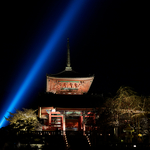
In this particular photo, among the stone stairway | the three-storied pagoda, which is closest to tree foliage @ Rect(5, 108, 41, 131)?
the stone stairway

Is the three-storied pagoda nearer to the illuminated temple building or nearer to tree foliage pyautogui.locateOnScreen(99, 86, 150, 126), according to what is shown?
the illuminated temple building

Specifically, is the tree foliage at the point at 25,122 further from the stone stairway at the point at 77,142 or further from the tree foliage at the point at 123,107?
the tree foliage at the point at 123,107

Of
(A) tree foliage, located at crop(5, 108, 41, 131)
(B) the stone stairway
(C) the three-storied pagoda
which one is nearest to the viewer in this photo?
(B) the stone stairway

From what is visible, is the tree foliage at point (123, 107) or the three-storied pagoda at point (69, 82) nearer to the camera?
the tree foliage at point (123, 107)

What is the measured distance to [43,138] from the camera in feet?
48.8

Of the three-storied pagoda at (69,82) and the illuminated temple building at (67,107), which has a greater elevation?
the three-storied pagoda at (69,82)

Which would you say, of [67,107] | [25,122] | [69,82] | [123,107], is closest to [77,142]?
[25,122]

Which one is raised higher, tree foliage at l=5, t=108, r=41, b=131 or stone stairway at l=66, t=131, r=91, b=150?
tree foliage at l=5, t=108, r=41, b=131

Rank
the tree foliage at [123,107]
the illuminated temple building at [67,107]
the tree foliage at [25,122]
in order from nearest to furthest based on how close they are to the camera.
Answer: the tree foliage at [25,122] < the tree foliage at [123,107] < the illuminated temple building at [67,107]

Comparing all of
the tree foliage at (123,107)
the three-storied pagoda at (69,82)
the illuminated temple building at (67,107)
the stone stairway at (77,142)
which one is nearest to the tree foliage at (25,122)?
the illuminated temple building at (67,107)

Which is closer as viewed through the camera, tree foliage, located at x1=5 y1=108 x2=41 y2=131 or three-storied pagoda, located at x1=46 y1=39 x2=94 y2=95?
tree foliage, located at x1=5 y1=108 x2=41 y2=131

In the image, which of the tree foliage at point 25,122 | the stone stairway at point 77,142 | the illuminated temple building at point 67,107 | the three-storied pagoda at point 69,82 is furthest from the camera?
the three-storied pagoda at point 69,82

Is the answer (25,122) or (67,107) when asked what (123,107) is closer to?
(67,107)

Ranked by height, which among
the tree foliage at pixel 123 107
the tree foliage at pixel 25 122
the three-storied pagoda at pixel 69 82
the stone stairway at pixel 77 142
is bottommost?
the stone stairway at pixel 77 142
